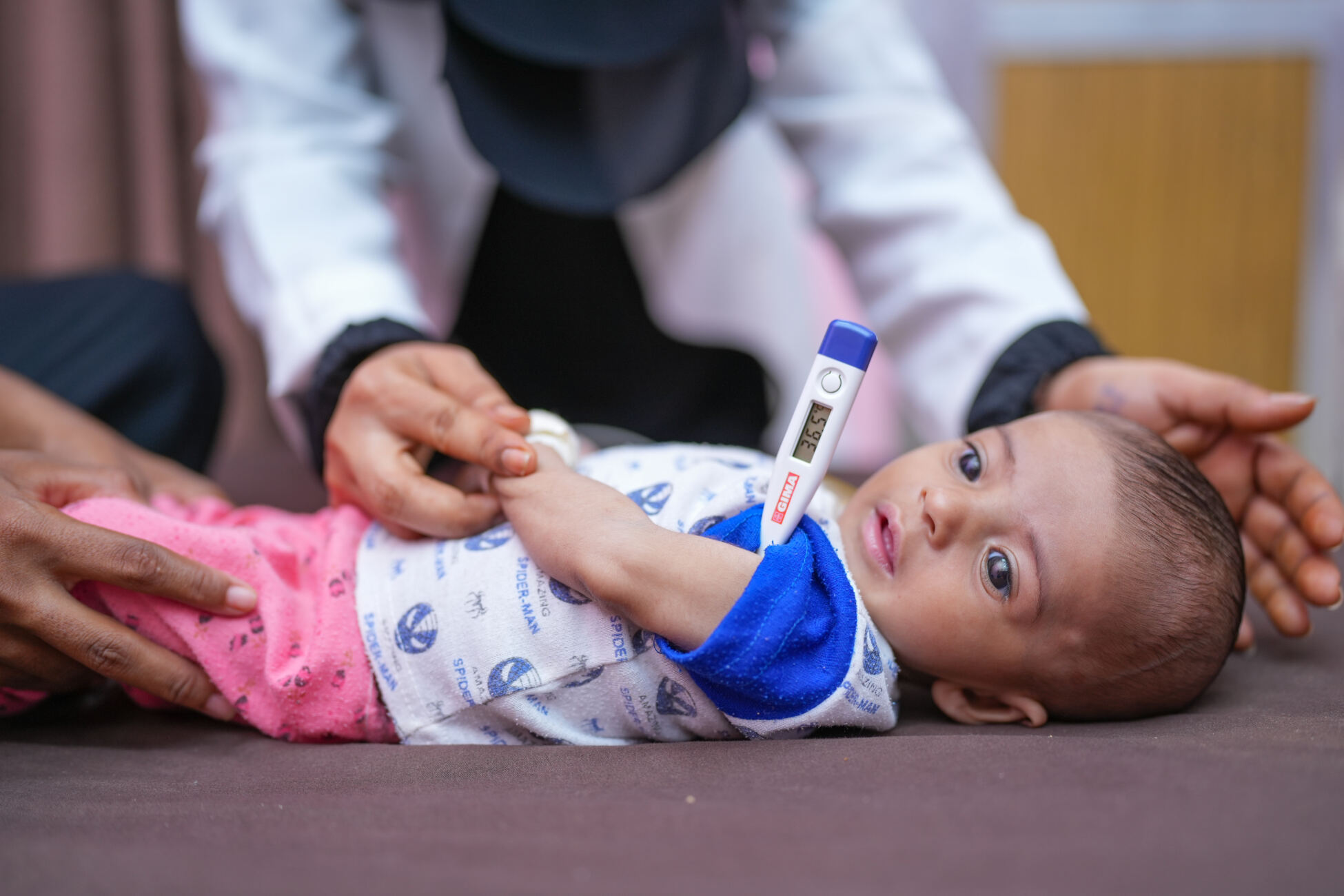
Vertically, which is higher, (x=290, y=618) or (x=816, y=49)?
(x=816, y=49)

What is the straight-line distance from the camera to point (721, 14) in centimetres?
115

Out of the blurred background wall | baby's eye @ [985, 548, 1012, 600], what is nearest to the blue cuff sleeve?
baby's eye @ [985, 548, 1012, 600]

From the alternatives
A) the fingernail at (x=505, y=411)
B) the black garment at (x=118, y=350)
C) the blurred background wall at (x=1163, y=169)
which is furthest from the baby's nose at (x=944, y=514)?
the blurred background wall at (x=1163, y=169)

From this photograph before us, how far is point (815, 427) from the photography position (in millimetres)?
706

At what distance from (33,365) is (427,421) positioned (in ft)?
1.92

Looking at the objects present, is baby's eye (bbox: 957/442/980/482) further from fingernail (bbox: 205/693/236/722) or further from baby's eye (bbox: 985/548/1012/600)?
fingernail (bbox: 205/693/236/722)

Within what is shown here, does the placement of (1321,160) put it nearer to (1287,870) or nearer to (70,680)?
(1287,870)

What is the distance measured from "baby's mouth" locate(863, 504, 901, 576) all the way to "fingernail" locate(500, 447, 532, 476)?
11.0 inches

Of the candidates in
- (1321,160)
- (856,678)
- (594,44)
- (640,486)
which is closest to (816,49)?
(594,44)

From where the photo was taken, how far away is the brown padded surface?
16.5 inches

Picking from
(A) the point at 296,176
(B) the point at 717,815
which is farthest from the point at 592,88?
(B) the point at 717,815

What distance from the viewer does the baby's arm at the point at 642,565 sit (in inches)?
25.8

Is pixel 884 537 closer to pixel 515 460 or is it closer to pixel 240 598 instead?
pixel 515 460

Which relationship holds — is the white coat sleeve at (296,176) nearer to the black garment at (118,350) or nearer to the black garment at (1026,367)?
the black garment at (118,350)
